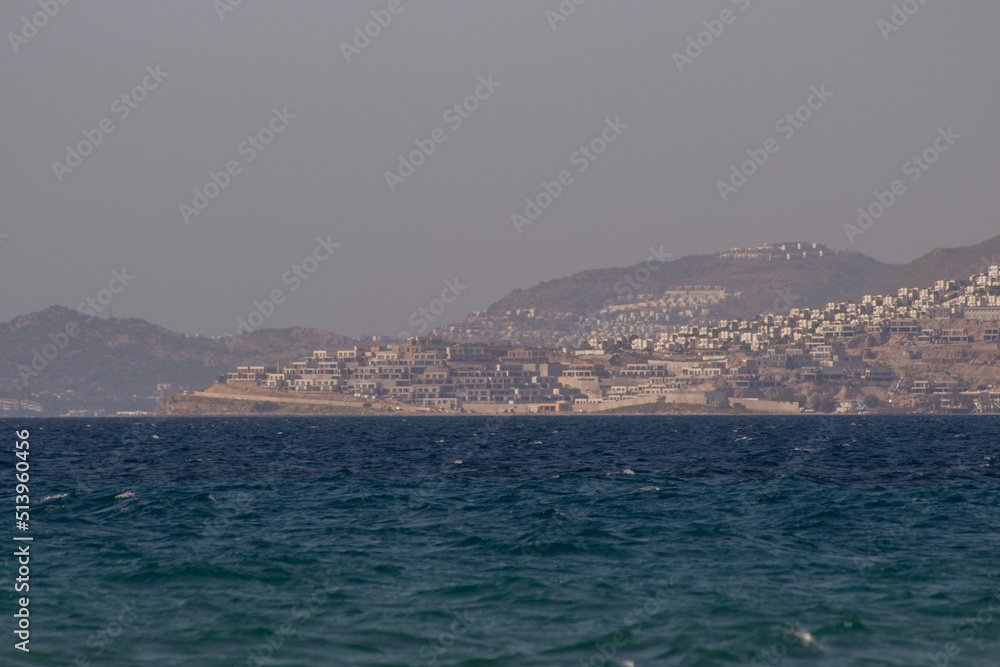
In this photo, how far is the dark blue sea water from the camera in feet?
60.7

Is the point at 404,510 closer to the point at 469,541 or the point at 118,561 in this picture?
the point at 469,541

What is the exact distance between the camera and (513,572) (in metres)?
24.7

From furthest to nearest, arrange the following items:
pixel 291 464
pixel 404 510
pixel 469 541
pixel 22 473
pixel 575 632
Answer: pixel 291 464, pixel 22 473, pixel 404 510, pixel 469 541, pixel 575 632

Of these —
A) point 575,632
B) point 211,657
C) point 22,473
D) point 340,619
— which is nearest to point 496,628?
point 575,632

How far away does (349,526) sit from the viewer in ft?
105

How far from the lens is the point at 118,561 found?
2634 centimetres

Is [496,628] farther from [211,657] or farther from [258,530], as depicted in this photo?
[258,530]

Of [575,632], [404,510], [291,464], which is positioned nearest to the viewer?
[575,632]

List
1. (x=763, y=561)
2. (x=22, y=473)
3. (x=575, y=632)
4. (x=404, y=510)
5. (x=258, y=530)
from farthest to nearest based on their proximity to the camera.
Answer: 1. (x=22, y=473)
2. (x=404, y=510)
3. (x=258, y=530)
4. (x=763, y=561)
5. (x=575, y=632)

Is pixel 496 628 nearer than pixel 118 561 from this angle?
Yes

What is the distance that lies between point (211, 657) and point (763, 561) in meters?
14.7

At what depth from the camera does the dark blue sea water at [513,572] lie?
60.7 feet

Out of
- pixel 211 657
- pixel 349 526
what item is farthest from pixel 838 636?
pixel 349 526

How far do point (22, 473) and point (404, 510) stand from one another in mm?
29404
